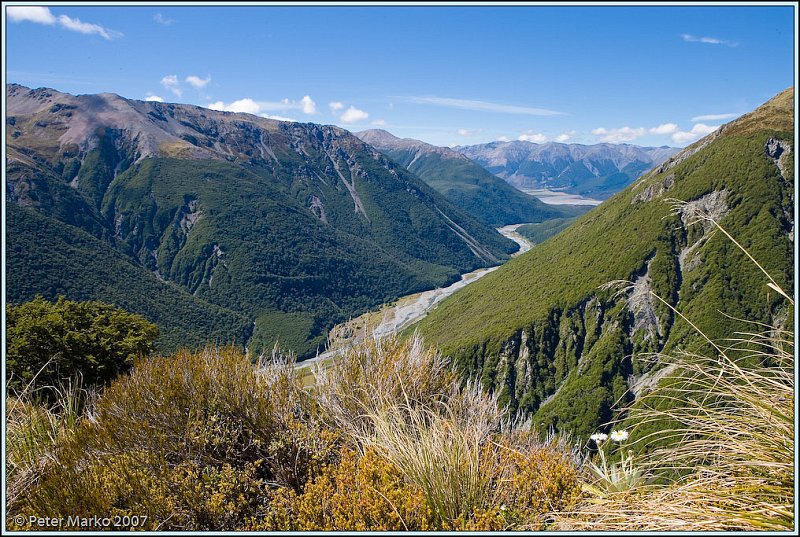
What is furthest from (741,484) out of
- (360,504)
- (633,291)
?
(633,291)

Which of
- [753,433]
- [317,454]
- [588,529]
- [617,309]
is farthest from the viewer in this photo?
[617,309]

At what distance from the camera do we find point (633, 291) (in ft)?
346

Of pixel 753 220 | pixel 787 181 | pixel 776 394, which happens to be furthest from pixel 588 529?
pixel 787 181

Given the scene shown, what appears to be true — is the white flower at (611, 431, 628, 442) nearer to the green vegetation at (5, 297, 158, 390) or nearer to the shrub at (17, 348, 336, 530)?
the shrub at (17, 348, 336, 530)

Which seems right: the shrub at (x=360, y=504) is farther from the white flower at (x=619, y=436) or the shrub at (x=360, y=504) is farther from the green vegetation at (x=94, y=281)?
the green vegetation at (x=94, y=281)

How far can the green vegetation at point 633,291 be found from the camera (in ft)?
277

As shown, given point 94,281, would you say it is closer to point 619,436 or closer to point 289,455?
point 289,455

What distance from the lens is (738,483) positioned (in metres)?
3.28

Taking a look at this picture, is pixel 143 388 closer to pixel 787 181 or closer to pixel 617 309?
pixel 617 309

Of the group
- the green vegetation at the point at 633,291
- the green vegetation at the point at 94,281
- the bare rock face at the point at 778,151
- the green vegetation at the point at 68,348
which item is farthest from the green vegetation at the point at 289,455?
the bare rock face at the point at 778,151

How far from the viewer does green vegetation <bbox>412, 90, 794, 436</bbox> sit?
277 feet

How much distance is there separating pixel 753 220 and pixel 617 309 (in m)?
34.4

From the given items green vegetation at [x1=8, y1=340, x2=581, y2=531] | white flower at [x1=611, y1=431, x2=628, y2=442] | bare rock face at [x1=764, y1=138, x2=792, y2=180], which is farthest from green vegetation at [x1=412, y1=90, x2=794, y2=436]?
white flower at [x1=611, y1=431, x2=628, y2=442]

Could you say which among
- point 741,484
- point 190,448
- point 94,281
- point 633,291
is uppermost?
point 741,484
